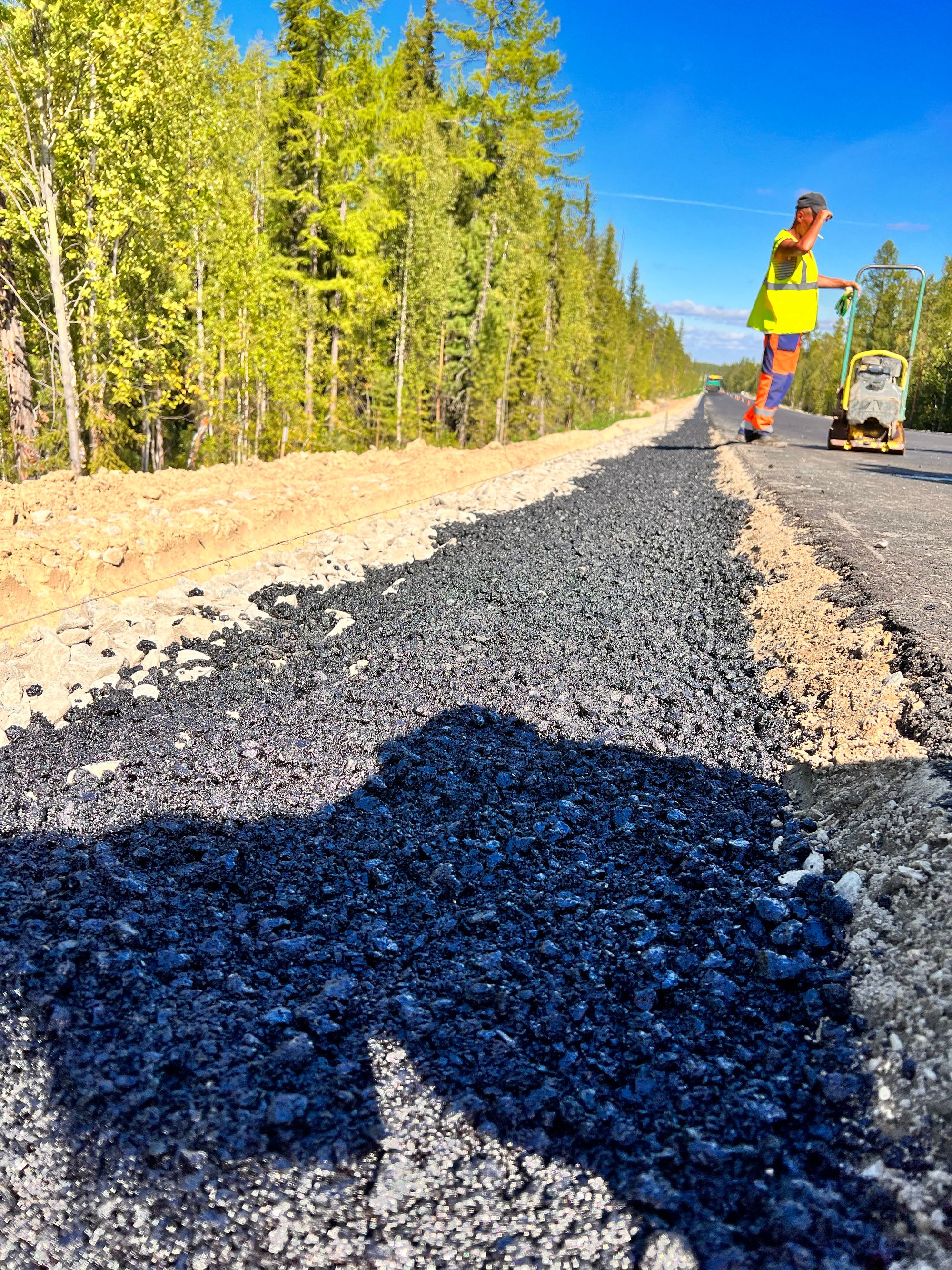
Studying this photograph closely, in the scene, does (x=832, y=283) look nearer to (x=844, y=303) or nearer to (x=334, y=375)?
(x=844, y=303)

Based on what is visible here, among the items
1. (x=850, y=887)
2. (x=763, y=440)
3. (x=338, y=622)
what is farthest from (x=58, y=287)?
(x=763, y=440)

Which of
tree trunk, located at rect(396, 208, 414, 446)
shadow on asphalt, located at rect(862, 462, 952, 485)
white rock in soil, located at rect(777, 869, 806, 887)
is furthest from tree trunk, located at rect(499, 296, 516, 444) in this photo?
white rock in soil, located at rect(777, 869, 806, 887)

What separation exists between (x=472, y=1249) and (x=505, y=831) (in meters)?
1.59

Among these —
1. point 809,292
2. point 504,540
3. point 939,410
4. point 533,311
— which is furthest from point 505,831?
point 939,410

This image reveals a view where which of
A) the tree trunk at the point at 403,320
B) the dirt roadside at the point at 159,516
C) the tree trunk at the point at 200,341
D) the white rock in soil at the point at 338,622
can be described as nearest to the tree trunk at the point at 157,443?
the tree trunk at the point at 200,341

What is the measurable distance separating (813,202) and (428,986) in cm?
1017

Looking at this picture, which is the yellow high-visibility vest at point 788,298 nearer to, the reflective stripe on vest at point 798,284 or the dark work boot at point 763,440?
the reflective stripe on vest at point 798,284

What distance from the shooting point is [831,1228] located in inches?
60.6

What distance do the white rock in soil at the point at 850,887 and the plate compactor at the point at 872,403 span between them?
1282 centimetres

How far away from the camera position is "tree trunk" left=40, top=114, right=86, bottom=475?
33.8ft

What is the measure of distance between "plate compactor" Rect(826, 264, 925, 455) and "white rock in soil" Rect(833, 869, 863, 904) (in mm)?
12817

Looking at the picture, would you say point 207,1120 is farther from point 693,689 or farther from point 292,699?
point 693,689

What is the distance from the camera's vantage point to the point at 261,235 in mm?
16703

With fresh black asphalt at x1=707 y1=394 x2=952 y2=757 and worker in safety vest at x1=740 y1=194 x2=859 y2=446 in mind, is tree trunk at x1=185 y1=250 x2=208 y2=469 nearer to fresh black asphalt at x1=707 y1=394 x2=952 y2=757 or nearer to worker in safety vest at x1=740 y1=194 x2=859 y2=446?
worker in safety vest at x1=740 y1=194 x2=859 y2=446
